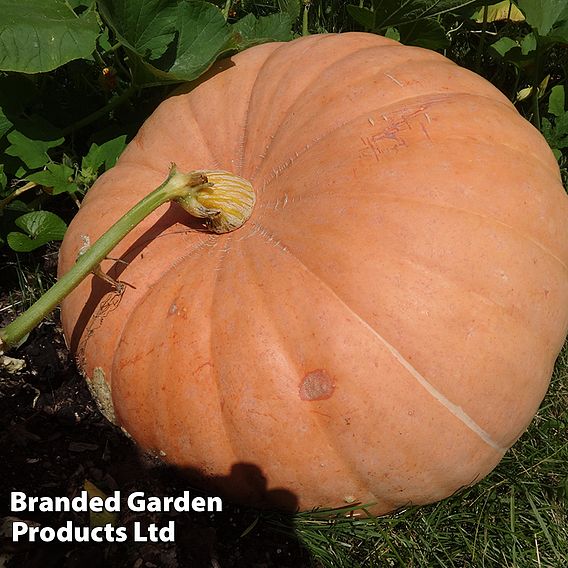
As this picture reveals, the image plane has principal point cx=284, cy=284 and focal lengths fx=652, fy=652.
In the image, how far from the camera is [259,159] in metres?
2.04

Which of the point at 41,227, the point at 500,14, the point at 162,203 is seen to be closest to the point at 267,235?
the point at 162,203

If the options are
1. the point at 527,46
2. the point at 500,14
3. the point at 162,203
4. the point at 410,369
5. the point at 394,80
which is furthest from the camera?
the point at 500,14

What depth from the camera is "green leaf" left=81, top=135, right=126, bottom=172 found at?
103 inches

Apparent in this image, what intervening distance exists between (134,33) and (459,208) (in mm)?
1329

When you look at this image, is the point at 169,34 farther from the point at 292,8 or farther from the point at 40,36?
the point at 292,8

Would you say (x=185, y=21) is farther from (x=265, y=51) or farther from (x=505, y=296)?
(x=505, y=296)

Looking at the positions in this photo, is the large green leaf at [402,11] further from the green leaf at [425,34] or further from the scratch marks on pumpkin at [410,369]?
the scratch marks on pumpkin at [410,369]

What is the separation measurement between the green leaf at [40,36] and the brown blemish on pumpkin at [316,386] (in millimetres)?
1341

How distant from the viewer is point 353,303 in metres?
1.69

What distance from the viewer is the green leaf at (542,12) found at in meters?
2.33

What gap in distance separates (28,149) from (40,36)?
0.50m

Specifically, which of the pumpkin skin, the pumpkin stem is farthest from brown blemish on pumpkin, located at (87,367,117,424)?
the pumpkin stem

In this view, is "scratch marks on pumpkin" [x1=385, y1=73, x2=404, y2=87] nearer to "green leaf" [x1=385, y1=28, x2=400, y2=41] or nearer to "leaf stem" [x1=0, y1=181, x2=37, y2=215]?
"green leaf" [x1=385, y1=28, x2=400, y2=41]

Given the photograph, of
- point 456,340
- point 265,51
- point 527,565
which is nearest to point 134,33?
point 265,51
